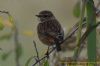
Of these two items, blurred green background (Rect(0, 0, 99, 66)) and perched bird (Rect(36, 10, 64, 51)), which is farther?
blurred green background (Rect(0, 0, 99, 66))

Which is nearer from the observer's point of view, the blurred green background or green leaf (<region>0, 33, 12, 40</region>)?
green leaf (<region>0, 33, 12, 40</region>)

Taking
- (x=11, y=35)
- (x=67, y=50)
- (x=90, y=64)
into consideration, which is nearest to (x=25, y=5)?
(x=11, y=35)

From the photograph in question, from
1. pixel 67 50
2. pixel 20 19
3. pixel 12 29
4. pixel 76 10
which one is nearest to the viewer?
pixel 76 10

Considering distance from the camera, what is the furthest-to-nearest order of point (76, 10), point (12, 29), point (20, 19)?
point (20, 19) → point (12, 29) → point (76, 10)

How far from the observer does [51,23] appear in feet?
3.73

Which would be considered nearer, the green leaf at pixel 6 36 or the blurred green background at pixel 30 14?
the green leaf at pixel 6 36

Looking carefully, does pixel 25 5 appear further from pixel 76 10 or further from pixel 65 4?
pixel 76 10

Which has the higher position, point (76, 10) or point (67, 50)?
point (76, 10)

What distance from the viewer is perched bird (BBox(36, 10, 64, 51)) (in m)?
0.98

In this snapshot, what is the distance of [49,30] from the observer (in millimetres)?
1065

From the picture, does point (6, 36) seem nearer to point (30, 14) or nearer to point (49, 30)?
point (49, 30)

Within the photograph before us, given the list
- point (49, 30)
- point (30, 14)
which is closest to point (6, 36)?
point (49, 30)

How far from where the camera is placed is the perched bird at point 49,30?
3.21ft

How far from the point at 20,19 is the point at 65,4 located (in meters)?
0.18
